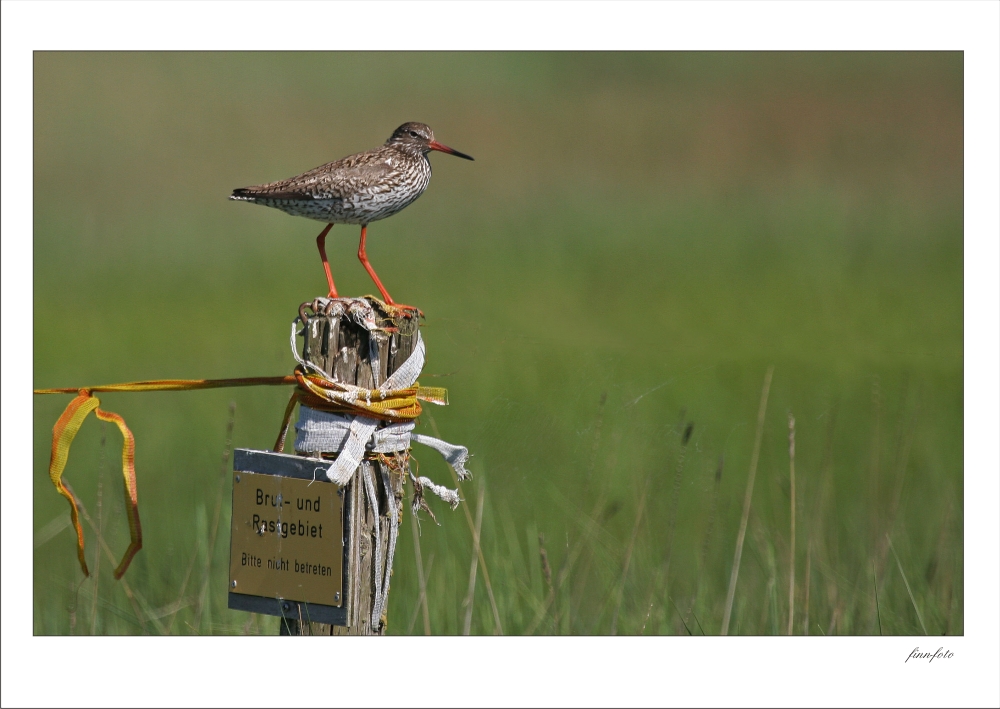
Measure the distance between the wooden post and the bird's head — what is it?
1.17 m

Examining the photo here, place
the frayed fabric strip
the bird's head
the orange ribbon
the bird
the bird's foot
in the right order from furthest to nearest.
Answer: the bird's head < the bird < the orange ribbon < the bird's foot < the frayed fabric strip

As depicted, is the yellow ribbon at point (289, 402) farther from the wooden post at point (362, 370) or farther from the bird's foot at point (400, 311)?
the bird's foot at point (400, 311)

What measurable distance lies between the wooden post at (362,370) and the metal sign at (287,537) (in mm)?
47

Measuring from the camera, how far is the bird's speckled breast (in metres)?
3.05

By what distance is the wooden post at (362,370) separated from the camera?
2.33 meters

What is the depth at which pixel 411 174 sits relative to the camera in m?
3.20

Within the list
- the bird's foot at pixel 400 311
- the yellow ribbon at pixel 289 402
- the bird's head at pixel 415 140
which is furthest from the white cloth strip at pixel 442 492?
the bird's head at pixel 415 140

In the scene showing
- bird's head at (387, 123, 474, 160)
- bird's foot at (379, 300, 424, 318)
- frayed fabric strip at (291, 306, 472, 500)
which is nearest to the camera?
frayed fabric strip at (291, 306, 472, 500)

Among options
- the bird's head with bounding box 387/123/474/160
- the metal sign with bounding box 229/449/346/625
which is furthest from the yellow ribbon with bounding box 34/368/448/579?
the bird's head with bounding box 387/123/474/160

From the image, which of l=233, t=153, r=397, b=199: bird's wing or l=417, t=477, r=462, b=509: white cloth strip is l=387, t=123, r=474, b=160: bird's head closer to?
l=233, t=153, r=397, b=199: bird's wing

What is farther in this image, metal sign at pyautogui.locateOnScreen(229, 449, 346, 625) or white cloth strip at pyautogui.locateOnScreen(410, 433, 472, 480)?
white cloth strip at pyautogui.locateOnScreen(410, 433, 472, 480)

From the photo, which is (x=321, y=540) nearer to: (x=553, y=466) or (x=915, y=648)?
(x=553, y=466)

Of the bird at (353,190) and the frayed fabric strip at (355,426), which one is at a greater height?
the bird at (353,190)

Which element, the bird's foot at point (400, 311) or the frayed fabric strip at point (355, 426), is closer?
the frayed fabric strip at point (355, 426)
